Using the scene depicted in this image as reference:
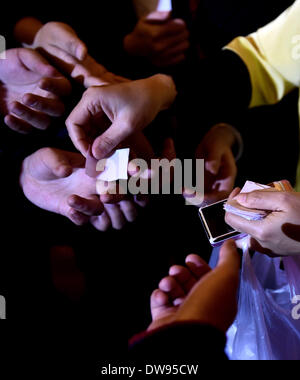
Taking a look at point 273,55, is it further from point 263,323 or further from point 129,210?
point 263,323

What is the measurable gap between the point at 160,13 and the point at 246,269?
108 cm

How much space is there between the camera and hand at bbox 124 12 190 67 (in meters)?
1.35

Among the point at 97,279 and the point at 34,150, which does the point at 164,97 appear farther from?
the point at 97,279

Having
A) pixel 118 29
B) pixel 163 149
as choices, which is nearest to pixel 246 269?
pixel 163 149

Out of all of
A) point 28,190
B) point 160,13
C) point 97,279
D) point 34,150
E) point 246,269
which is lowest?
point 97,279

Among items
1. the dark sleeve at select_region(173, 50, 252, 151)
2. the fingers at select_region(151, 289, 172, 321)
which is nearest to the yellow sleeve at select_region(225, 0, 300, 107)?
the dark sleeve at select_region(173, 50, 252, 151)

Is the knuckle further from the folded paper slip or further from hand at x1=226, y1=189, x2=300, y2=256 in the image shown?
the folded paper slip

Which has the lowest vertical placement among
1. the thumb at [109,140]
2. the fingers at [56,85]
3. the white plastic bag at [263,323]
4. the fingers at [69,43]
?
the white plastic bag at [263,323]

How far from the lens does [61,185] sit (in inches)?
42.3

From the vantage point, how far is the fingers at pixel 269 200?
697mm

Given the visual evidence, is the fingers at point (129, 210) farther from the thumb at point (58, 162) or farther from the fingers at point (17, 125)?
the fingers at point (17, 125)

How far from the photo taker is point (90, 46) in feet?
4.27

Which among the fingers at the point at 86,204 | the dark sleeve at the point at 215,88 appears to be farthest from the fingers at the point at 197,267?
the dark sleeve at the point at 215,88

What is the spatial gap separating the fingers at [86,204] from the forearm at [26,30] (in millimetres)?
711
